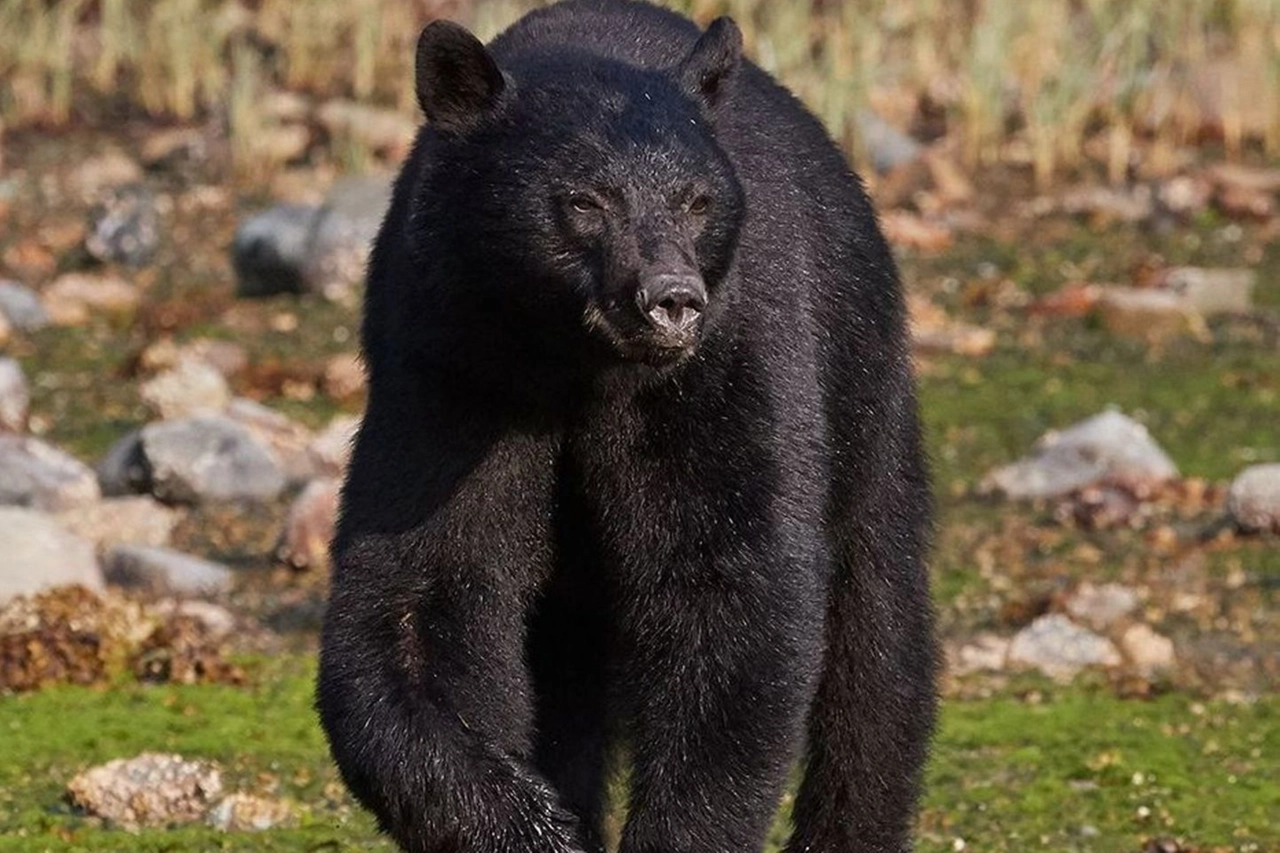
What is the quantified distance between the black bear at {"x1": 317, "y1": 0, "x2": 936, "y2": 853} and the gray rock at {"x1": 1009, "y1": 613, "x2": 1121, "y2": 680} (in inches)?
142

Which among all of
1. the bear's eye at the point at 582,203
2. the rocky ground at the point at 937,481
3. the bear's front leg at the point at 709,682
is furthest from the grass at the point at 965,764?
the bear's eye at the point at 582,203

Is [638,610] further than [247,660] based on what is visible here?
No

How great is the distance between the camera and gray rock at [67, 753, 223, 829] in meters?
7.26

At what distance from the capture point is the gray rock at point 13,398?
39.7 ft

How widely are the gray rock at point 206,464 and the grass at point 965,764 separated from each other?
2273mm

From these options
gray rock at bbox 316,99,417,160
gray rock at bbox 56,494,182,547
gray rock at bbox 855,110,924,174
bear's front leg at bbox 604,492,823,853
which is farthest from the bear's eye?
gray rock at bbox 316,99,417,160

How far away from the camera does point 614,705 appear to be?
19.6 feet

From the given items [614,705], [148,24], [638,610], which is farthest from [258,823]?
[148,24]

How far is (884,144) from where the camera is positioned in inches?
670

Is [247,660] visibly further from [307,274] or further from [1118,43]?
[1118,43]

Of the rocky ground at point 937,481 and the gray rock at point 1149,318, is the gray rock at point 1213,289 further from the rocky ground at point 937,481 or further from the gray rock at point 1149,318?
the gray rock at point 1149,318

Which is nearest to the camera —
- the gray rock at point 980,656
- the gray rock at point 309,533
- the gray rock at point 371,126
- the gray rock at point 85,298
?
the gray rock at point 980,656

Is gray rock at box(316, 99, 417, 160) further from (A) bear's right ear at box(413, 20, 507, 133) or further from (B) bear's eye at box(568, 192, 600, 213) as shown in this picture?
(B) bear's eye at box(568, 192, 600, 213)

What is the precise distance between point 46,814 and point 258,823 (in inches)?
22.1
